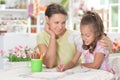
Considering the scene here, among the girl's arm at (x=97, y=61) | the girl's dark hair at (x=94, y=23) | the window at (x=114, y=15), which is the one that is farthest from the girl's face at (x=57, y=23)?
the window at (x=114, y=15)

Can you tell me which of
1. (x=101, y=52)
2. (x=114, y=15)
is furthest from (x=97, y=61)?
(x=114, y=15)

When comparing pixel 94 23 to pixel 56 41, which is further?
pixel 56 41

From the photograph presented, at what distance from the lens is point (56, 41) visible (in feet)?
6.42

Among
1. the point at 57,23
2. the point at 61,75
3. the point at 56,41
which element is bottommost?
the point at 61,75

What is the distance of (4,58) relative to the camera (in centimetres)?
331

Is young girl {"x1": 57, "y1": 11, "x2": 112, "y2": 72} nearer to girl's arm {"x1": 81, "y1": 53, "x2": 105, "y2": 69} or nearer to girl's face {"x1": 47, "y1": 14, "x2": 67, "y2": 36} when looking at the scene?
girl's arm {"x1": 81, "y1": 53, "x2": 105, "y2": 69}

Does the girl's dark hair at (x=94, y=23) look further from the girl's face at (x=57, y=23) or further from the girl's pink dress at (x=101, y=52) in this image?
the girl's face at (x=57, y=23)

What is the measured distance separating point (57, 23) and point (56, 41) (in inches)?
5.6

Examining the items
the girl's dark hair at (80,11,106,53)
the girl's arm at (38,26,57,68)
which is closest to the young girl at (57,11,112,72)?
the girl's dark hair at (80,11,106,53)

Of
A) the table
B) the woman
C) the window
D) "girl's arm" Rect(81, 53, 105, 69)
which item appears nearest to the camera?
the table

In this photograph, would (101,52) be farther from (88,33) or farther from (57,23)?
(57,23)

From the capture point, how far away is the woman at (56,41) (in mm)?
1852

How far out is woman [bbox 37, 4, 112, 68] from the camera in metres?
1.85

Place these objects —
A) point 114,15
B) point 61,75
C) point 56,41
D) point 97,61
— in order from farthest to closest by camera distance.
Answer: point 114,15 → point 56,41 → point 97,61 → point 61,75
